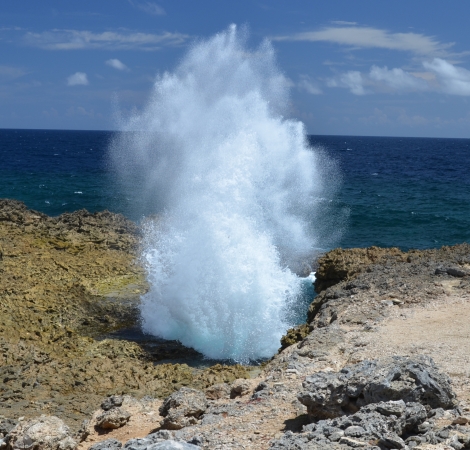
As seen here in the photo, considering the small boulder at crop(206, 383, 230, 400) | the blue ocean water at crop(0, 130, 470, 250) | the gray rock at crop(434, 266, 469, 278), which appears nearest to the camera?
the small boulder at crop(206, 383, 230, 400)

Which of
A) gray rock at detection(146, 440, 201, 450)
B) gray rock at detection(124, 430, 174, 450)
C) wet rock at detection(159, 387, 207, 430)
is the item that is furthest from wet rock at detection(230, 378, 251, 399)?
gray rock at detection(146, 440, 201, 450)

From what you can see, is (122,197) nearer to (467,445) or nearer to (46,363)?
(46,363)

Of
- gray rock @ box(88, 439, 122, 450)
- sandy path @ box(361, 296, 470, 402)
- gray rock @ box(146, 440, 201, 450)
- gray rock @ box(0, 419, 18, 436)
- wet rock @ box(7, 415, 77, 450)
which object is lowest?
gray rock @ box(0, 419, 18, 436)

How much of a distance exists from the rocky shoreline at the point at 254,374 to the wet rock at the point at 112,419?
2 cm

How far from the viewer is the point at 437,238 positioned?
102 feet

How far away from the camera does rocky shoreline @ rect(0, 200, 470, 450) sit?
640cm

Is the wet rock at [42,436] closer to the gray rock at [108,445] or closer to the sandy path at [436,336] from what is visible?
the gray rock at [108,445]

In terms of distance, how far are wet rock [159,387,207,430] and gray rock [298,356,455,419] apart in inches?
69.4

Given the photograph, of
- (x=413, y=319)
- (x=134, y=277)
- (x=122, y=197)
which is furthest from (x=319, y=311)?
(x=122, y=197)

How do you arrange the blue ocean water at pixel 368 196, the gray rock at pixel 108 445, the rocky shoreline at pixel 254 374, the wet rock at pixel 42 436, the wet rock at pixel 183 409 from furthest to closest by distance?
the blue ocean water at pixel 368 196 → the wet rock at pixel 183 409 → the wet rock at pixel 42 436 → the gray rock at pixel 108 445 → the rocky shoreline at pixel 254 374

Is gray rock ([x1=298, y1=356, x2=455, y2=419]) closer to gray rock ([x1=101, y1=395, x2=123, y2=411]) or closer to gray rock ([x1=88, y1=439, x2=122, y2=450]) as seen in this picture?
gray rock ([x1=88, y1=439, x2=122, y2=450])

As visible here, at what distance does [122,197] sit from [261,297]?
26.1 meters

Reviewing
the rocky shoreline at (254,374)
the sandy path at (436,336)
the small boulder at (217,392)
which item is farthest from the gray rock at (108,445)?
the sandy path at (436,336)

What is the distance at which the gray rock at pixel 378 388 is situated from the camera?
6.43m
